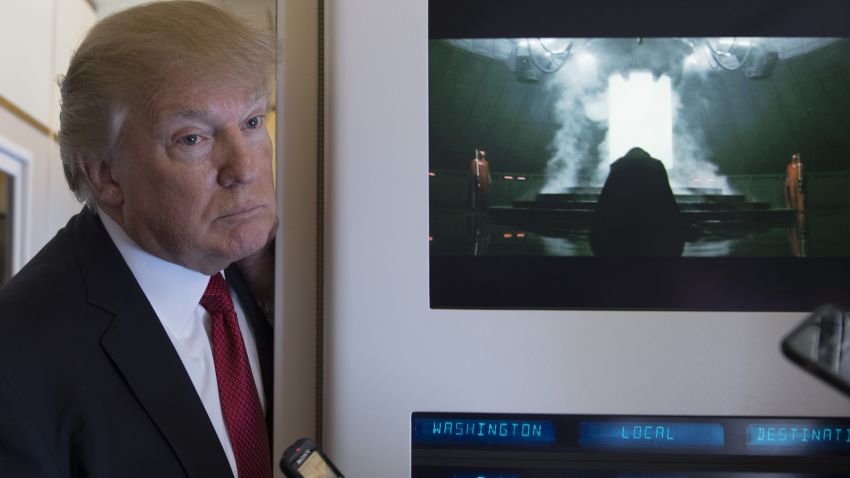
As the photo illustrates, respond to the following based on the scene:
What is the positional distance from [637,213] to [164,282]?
71 cm

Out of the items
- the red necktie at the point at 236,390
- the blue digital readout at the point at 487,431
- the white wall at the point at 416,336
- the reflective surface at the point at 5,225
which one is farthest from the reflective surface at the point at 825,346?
the reflective surface at the point at 5,225

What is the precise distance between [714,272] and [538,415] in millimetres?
317

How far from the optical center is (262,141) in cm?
115

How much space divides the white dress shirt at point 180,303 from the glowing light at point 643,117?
664 millimetres

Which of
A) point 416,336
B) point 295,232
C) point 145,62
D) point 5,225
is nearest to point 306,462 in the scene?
point 416,336

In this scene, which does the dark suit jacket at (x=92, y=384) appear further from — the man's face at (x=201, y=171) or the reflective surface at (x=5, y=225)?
the reflective surface at (x=5, y=225)

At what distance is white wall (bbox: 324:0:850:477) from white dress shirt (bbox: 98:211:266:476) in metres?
0.20

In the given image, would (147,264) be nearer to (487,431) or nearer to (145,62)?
(145,62)

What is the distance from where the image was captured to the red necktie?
3.85ft

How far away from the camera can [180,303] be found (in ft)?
3.96

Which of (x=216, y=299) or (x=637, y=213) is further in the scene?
(x=216, y=299)

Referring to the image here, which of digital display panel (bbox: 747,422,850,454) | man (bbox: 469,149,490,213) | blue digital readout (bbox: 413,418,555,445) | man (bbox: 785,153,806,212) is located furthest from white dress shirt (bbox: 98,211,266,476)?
man (bbox: 785,153,806,212)

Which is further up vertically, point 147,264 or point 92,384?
point 147,264

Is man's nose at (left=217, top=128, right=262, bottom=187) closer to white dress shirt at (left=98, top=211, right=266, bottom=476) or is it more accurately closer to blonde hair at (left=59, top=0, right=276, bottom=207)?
blonde hair at (left=59, top=0, right=276, bottom=207)
